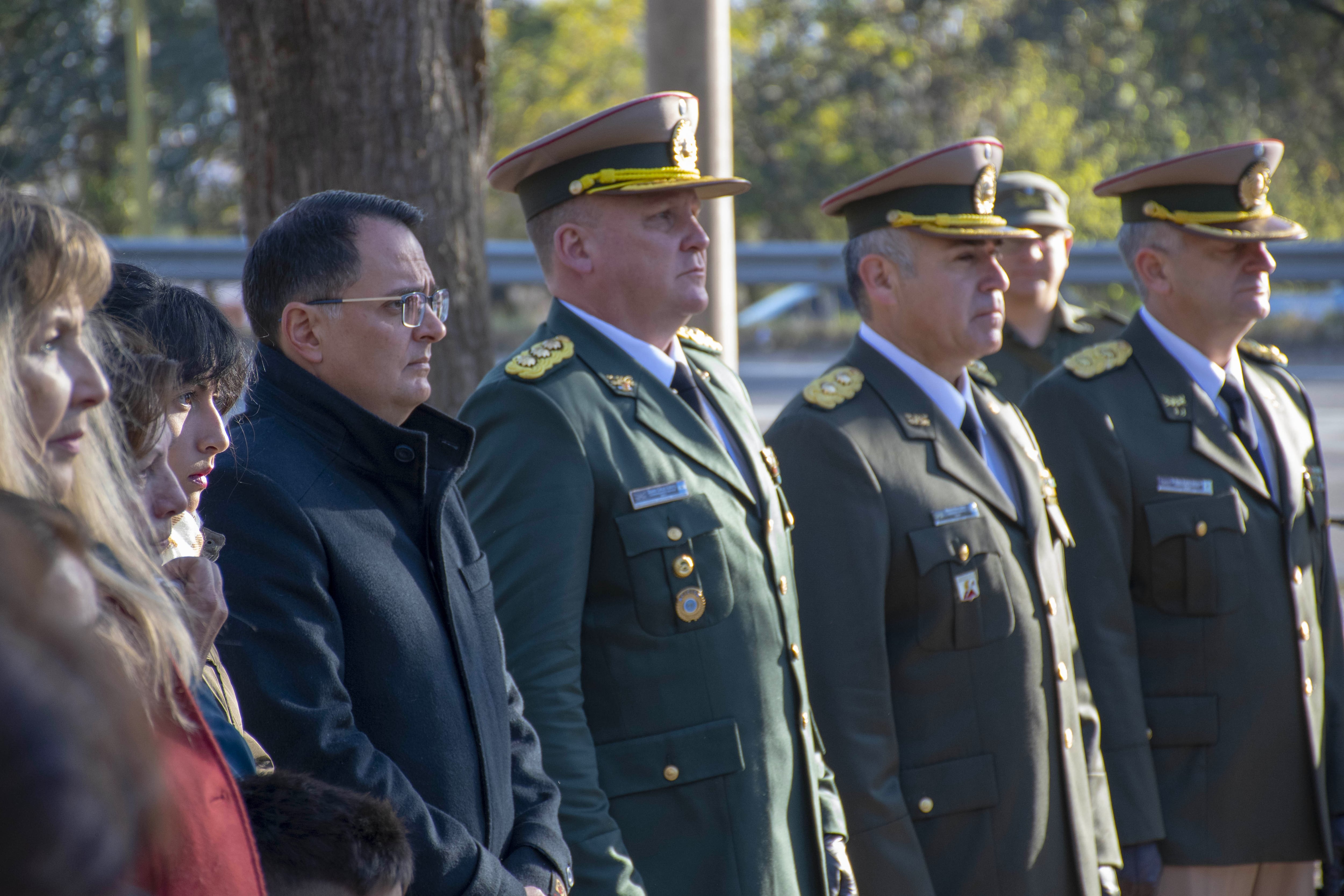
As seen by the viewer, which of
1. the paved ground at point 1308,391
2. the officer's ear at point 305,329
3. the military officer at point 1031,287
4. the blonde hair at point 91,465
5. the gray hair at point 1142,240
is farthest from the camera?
the paved ground at point 1308,391

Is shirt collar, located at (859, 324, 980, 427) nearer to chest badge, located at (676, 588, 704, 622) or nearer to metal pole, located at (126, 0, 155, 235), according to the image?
chest badge, located at (676, 588, 704, 622)

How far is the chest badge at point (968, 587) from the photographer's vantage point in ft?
9.39

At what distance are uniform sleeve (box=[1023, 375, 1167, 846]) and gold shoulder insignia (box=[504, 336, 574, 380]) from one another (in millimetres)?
1447

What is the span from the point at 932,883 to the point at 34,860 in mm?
2371

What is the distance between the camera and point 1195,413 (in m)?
3.48

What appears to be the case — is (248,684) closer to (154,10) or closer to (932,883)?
(932,883)

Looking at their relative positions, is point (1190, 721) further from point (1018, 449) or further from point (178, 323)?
point (178, 323)

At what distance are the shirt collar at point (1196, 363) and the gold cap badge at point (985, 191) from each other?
0.63m

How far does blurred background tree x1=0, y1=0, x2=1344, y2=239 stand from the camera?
63.4 feet

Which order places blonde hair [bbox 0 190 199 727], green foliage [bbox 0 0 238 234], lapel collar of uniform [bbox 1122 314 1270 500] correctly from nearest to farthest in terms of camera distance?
blonde hair [bbox 0 190 199 727] → lapel collar of uniform [bbox 1122 314 1270 500] → green foliage [bbox 0 0 238 234]

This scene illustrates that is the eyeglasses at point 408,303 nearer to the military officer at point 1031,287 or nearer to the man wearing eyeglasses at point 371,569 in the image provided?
the man wearing eyeglasses at point 371,569

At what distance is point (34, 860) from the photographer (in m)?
0.80

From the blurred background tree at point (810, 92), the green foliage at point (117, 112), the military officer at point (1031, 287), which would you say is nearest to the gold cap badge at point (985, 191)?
the military officer at point (1031, 287)

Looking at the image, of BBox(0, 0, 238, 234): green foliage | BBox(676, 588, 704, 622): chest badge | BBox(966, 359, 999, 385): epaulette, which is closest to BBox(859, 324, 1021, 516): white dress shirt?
BBox(966, 359, 999, 385): epaulette
